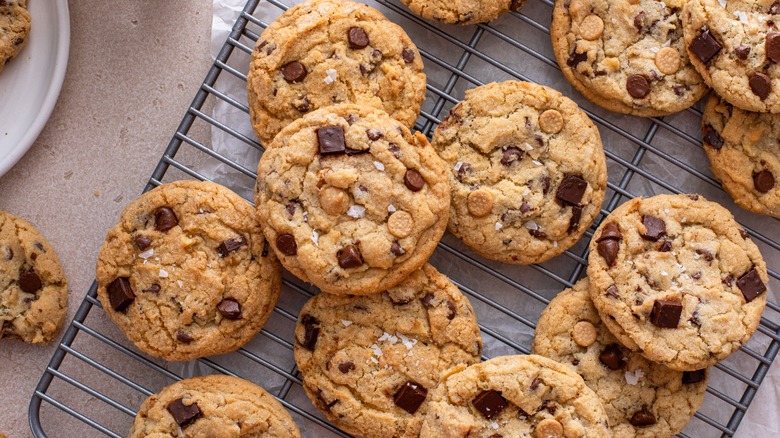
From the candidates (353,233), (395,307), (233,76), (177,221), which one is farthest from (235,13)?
(395,307)

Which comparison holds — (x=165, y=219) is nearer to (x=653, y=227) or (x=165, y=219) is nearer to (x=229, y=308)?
(x=229, y=308)

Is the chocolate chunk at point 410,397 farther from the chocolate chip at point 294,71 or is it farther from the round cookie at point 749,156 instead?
the round cookie at point 749,156

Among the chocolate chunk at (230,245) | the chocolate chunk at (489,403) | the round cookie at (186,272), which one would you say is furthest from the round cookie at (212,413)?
the chocolate chunk at (489,403)

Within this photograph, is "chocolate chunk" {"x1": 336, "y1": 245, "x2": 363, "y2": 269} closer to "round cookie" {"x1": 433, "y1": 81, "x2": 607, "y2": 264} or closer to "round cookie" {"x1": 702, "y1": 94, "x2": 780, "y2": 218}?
"round cookie" {"x1": 433, "y1": 81, "x2": 607, "y2": 264}

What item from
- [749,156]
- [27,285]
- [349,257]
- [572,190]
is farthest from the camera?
[27,285]

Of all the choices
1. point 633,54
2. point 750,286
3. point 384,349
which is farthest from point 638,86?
point 384,349

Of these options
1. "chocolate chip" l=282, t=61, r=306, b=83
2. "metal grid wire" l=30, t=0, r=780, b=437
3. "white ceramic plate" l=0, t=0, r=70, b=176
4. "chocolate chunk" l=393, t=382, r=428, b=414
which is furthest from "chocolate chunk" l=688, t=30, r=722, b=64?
"white ceramic plate" l=0, t=0, r=70, b=176
